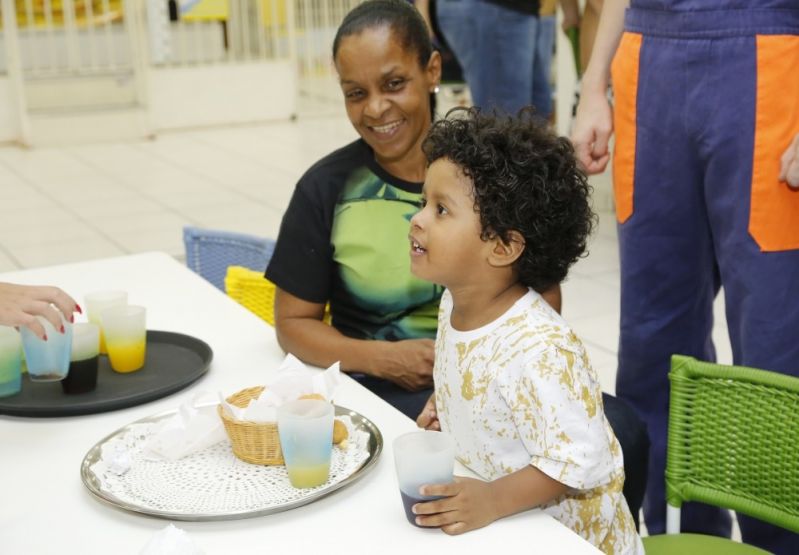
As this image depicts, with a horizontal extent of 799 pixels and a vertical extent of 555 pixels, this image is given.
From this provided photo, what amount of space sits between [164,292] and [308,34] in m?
6.87

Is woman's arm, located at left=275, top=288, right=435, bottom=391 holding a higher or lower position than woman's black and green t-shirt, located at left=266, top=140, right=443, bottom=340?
lower

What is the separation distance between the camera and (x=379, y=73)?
179cm

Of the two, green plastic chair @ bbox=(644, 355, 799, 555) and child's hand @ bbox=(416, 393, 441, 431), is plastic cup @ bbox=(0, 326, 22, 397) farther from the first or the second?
green plastic chair @ bbox=(644, 355, 799, 555)

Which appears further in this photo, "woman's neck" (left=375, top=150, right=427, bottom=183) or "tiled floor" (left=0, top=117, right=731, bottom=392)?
"tiled floor" (left=0, top=117, right=731, bottom=392)

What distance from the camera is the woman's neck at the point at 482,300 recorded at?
1333 mm

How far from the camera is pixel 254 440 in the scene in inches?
48.8

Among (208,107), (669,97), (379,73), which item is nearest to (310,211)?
(379,73)

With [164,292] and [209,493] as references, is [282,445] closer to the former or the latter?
[209,493]

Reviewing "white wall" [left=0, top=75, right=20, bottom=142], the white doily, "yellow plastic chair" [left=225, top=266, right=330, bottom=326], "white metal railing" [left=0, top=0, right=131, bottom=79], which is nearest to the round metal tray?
the white doily

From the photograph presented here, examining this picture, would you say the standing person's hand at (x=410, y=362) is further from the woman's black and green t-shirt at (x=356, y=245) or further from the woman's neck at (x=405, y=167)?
the woman's neck at (x=405, y=167)

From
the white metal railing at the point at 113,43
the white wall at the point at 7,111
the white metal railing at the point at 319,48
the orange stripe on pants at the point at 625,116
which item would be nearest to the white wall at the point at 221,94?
the white metal railing at the point at 113,43

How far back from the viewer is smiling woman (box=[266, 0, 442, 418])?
1777 mm

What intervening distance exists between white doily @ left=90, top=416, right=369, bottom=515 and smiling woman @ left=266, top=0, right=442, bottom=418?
18.3 inches

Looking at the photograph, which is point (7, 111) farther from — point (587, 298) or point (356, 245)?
point (356, 245)
